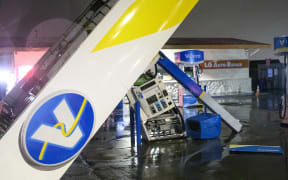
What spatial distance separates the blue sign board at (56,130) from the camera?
3.35ft

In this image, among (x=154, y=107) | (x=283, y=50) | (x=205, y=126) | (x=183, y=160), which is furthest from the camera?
(x=283, y=50)

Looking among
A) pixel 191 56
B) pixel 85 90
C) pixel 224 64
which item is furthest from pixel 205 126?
pixel 224 64

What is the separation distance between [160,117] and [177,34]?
13.4m

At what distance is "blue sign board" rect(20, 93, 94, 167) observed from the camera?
3.35ft

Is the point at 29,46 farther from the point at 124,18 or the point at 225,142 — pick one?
the point at 124,18

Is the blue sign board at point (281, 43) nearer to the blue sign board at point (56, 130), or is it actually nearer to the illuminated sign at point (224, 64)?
the blue sign board at point (56, 130)

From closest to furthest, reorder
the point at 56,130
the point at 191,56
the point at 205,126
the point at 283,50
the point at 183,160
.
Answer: the point at 56,130, the point at 183,160, the point at 205,126, the point at 283,50, the point at 191,56

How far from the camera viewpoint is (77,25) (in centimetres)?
220

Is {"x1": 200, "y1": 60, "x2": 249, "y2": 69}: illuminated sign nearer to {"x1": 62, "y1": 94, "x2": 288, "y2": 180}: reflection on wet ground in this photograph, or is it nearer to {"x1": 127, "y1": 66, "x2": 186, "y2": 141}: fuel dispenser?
{"x1": 62, "y1": 94, "x2": 288, "y2": 180}: reflection on wet ground

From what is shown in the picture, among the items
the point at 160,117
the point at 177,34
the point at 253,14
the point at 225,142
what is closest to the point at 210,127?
the point at 225,142

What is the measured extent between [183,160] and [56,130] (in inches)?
159

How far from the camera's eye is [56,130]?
1.05 metres

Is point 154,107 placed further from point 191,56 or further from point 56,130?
point 191,56

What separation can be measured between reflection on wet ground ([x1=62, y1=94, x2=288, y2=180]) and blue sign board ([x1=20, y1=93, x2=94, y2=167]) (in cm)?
308
